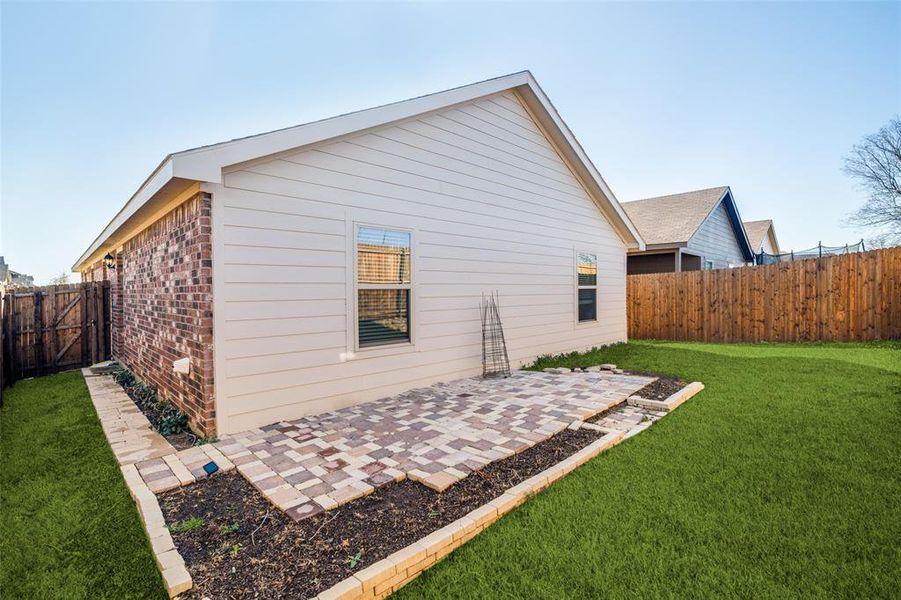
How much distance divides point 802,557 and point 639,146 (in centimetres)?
1457

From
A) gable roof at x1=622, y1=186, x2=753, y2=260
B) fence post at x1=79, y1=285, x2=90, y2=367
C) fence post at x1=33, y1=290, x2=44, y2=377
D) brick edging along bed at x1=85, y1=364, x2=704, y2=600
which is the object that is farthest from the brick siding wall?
gable roof at x1=622, y1=186, x2=753, y2=260

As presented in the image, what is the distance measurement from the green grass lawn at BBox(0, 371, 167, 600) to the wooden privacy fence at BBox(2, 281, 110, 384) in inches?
170

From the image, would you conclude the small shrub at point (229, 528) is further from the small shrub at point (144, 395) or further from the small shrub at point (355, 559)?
the small shrub at point (144, 395)

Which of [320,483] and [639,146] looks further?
[639,146]

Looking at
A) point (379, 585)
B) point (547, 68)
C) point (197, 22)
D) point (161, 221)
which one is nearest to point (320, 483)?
point (379, 585)

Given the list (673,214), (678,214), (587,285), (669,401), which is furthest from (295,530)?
(673,214)

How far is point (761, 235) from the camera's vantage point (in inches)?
851

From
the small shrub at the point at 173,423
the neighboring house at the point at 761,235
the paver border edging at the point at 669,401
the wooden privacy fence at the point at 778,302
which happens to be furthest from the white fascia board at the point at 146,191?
the neighboring house at the point at 761,235

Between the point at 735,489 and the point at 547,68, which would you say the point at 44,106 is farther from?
the point at 735,489

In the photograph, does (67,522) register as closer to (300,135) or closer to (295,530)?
(295,530)

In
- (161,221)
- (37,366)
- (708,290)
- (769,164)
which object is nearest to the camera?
(161,221)

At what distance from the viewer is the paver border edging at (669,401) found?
4875mm

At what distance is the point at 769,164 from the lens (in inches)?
633

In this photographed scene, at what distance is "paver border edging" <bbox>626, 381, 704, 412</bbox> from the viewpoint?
488 cm
